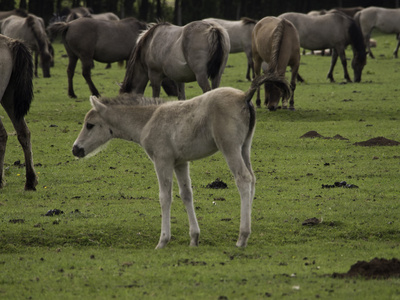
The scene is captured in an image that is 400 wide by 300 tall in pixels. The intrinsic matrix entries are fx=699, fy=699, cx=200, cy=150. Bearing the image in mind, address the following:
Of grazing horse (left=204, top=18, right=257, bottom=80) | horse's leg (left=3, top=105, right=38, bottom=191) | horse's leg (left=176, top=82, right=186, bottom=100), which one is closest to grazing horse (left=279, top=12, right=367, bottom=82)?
grazing horse (left=204, top=18, right=257, bottom=80)

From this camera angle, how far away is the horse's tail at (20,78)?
11.4m

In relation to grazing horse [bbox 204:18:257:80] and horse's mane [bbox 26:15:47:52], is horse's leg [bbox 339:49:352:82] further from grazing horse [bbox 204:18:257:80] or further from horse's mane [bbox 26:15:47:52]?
horse's mane [bbox 26:15:47:52]

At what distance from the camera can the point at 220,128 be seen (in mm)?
7742

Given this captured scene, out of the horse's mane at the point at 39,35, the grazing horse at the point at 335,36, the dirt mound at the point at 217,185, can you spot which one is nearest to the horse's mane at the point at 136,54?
the dirt mound at the point at 217,185

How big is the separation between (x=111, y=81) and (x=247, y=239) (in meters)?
19.9

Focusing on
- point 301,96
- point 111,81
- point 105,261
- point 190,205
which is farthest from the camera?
point 111,81

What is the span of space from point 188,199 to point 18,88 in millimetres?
4452

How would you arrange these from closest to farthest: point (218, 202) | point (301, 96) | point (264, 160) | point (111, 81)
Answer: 1. point (218, 202)
2. point (264, 160)
3. point (301, 96)
4. point (111, 81)

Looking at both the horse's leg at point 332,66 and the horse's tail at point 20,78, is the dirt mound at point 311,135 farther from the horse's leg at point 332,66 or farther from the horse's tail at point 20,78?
the horse's leg at point 332,66

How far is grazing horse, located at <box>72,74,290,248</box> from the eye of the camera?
25.5ft

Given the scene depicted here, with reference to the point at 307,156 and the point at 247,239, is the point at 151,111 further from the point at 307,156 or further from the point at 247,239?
the point at 307,156

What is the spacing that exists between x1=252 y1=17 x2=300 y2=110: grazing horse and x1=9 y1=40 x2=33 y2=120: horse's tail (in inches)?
294

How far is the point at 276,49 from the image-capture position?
1805 cm

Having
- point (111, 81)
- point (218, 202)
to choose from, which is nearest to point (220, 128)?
point (218, 202)
